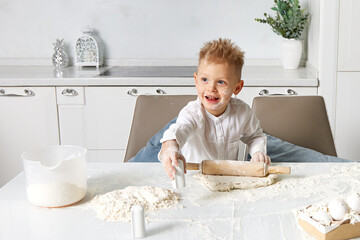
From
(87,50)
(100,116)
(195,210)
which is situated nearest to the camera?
(195,210)

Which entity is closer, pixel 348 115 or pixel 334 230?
pixel 334 230

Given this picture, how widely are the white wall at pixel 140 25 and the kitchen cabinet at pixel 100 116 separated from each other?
0.61m

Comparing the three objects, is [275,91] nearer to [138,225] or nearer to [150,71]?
[150,71]

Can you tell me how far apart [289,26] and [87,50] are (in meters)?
1.28

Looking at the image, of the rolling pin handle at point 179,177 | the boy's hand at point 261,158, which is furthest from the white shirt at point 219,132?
the rolling pin handle at point 179,177

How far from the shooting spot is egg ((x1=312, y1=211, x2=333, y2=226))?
1.07m

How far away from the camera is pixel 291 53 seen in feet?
10.3

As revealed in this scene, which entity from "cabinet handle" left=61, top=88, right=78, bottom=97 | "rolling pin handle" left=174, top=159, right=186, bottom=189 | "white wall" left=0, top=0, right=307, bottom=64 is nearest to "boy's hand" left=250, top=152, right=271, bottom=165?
"rolling pin handle" left=174, top=159, right=186, bottom=189

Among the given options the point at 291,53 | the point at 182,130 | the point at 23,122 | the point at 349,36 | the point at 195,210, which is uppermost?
the point at 349,36

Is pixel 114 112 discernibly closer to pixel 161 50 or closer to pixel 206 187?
pixel 161 50

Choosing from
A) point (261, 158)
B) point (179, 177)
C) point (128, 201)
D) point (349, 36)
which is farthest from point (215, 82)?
point (349, 36)

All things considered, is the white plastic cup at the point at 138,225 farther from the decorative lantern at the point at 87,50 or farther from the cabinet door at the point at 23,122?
the decorative lantern at the point at 87,50

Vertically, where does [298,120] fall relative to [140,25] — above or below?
below

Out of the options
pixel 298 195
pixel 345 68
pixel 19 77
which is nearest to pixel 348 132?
pixel 345 68
